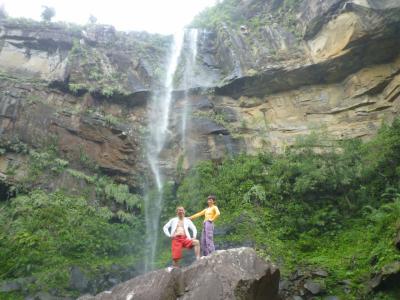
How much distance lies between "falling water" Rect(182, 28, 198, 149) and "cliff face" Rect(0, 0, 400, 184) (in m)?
0.15

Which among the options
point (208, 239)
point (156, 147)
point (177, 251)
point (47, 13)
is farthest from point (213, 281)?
point (47, 13)

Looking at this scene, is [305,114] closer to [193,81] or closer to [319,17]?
[319,17]

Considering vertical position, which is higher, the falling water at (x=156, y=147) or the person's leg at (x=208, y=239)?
the falling water at (x=156, y=147)

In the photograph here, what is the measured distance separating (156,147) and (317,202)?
299 inches

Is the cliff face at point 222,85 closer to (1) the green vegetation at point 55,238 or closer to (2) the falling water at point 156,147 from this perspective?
(2) the falling water at point 156,147

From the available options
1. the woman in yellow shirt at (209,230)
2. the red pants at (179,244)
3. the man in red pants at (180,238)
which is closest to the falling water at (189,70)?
the woman in yellow shirt at (209,230)

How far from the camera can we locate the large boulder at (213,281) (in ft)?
21.7

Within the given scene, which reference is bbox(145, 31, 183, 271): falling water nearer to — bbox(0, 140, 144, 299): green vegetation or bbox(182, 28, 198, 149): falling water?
bbox(0, 140, 144, 299): green vegetation

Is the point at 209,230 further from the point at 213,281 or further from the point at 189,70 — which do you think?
the point at 189,70

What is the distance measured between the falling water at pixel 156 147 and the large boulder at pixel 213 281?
509 cm

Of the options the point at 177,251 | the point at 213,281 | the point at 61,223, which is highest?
the point at 61,223

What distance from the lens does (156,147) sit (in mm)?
17422

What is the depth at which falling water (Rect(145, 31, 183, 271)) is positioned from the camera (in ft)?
45.3

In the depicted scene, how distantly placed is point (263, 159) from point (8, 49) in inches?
510
